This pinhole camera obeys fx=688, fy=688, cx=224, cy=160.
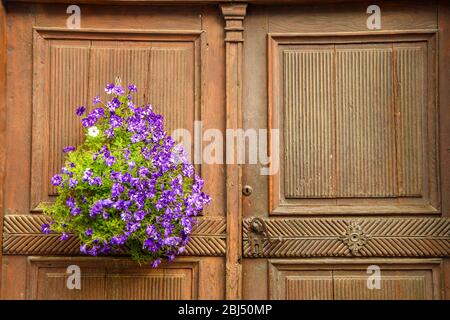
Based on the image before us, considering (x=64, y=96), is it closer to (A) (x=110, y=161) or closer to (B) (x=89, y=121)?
(B) (x=89, y=121)

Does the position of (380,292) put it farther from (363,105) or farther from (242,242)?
(363,105)

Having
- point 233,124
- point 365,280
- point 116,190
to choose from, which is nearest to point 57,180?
point 116,190

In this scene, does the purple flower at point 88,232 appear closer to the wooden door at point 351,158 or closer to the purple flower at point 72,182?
the purple flower at point 72,182

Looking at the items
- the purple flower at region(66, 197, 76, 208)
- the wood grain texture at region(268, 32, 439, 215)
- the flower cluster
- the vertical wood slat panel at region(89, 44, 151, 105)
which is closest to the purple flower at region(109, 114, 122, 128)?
the flower cluster

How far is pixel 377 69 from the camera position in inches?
151

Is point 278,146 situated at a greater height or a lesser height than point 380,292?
greater

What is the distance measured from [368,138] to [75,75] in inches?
65.6

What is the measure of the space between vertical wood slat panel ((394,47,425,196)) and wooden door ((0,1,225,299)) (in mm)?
992

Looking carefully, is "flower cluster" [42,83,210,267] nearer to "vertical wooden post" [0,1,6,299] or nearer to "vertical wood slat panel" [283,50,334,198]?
"vertical wooden post" [0,1,6,299]

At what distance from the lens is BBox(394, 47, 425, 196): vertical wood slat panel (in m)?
3.80

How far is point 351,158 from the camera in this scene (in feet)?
12.5

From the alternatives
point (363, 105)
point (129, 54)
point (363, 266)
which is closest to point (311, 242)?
point (363, 266)
